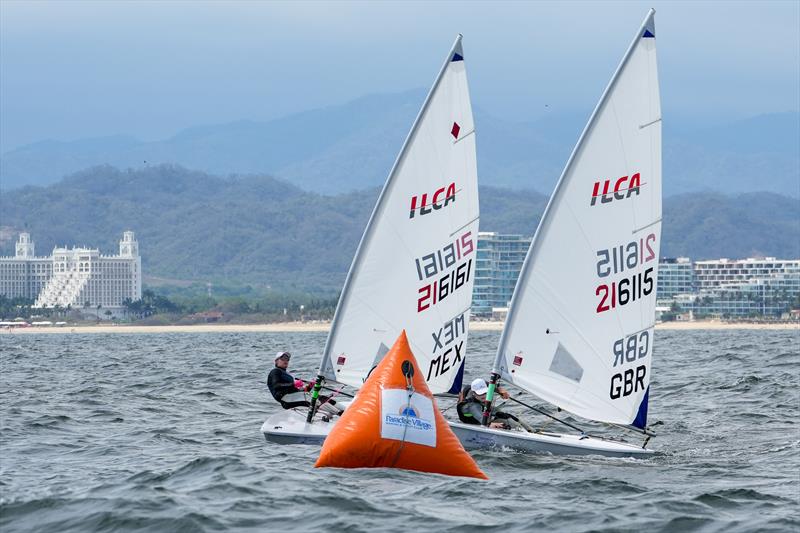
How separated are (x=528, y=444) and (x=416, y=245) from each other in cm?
409

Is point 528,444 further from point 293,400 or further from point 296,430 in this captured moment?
point 293,400

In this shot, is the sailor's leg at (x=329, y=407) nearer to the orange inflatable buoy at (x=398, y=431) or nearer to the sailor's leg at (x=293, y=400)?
the sailor's leg at (x=293, y=400)

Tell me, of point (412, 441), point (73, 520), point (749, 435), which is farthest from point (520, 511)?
point (749, 435)

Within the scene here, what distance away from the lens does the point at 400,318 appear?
82.2ft

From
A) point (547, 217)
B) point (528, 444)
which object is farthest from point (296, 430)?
point (547, 217)

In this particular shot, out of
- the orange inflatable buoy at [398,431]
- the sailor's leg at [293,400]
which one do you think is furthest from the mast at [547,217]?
the sailor's leg at [293,400]

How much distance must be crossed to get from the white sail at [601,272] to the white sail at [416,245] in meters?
2.29

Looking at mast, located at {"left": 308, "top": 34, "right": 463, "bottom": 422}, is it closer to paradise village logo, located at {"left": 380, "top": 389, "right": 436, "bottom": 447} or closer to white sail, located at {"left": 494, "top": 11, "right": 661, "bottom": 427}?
white sail, located at {"left": 494, "top": 11, "right": 661, "bottom": 427}

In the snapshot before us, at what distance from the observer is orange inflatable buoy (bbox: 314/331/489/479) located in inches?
792

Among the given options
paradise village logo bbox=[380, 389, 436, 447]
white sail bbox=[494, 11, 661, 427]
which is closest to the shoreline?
white sail bbox=[494, 11, 661, 427]

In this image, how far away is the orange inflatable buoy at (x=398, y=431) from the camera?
20.1 meters

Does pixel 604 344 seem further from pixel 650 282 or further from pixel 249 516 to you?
pixel 249 516

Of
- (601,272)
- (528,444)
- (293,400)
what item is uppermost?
(601,272)

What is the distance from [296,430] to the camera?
24.5 m
